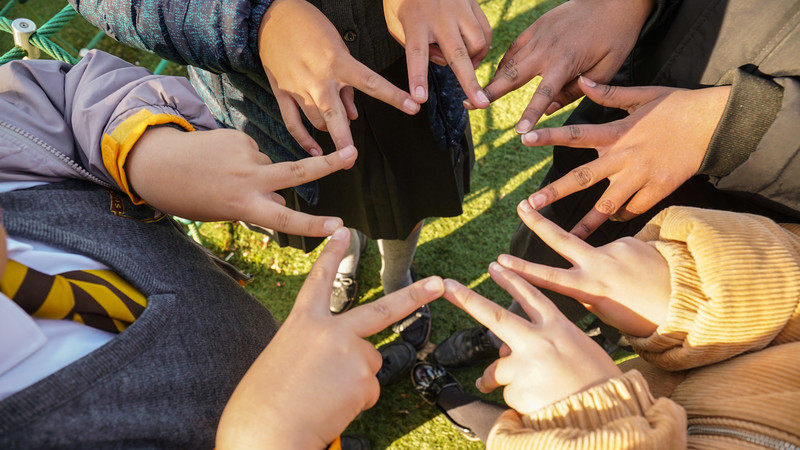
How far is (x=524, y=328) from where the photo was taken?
882mm

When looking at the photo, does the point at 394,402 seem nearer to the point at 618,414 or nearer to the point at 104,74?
the point at 618,414

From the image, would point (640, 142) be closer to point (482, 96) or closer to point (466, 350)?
point (482, 96)

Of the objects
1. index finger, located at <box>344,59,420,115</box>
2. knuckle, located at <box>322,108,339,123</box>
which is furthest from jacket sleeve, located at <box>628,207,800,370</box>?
knuckle, located at <box>322,108,339,123</box>

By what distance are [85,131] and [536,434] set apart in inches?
43.1

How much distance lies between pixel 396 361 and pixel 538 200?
1.45m

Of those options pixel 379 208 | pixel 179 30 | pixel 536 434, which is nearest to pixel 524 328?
pixel 536 434

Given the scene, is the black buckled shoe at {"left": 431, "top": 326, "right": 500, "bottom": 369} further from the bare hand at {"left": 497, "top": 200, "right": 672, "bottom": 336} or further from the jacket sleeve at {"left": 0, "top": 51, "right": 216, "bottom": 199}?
the jacket sleeve at {"left": 0, "top": 51, "right": 216, "bottom": 199}

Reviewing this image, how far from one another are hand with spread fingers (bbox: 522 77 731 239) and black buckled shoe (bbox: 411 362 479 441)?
1.37 meters

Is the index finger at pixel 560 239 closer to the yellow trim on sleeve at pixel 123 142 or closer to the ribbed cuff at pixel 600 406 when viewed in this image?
the ribbed cuff at pixel 600 406

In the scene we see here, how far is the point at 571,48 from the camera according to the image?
1263 millimetres

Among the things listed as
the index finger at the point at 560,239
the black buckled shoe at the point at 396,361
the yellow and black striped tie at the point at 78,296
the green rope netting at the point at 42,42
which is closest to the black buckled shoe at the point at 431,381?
the black buckled shoe at the point at 396,361

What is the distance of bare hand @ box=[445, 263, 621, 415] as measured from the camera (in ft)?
2.64

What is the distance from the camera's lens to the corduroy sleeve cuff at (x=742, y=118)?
3.36 ft

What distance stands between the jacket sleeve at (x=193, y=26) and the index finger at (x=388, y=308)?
0.72 meters
